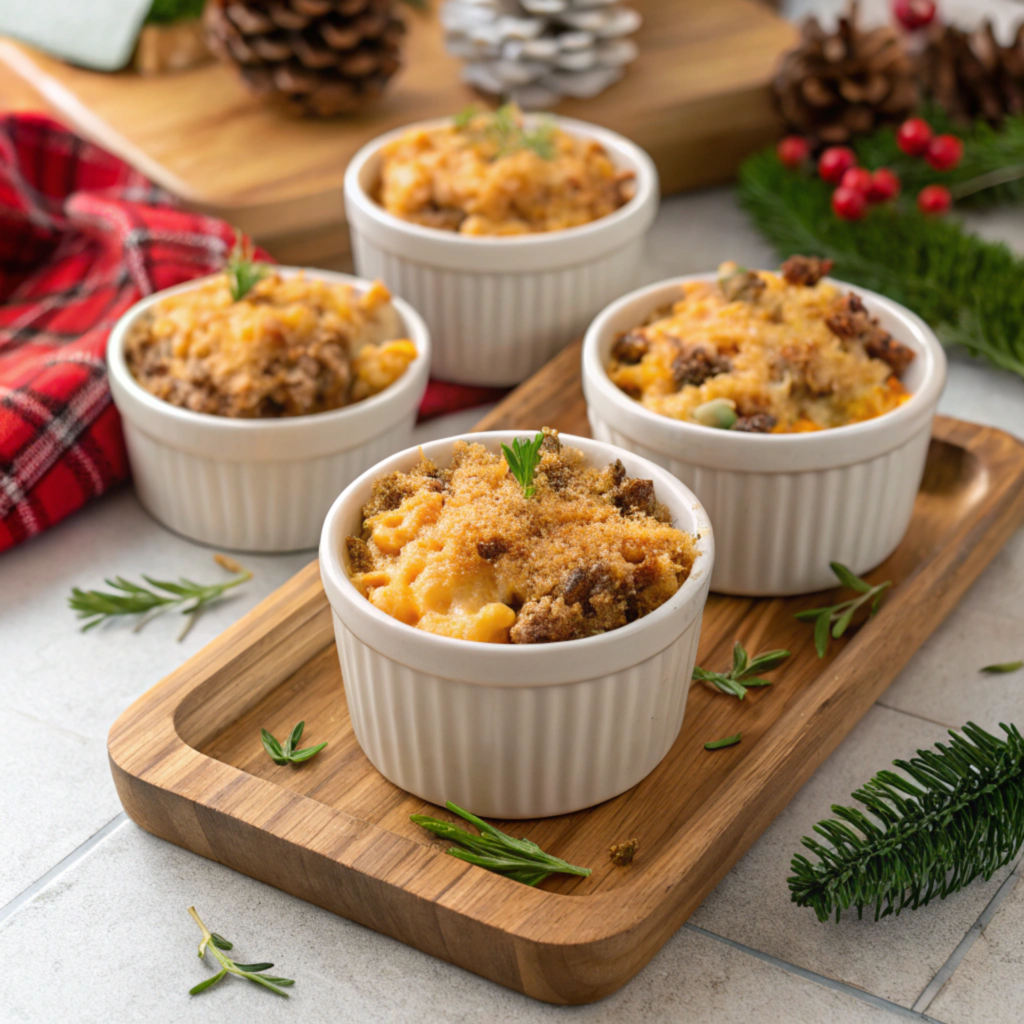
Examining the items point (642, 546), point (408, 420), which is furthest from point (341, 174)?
point (642, 546)

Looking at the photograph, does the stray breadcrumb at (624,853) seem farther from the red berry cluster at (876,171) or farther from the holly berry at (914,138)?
the holly berry at (914,138)

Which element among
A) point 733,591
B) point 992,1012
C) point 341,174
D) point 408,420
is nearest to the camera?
point 992,1012

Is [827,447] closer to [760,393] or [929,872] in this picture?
[760,393]

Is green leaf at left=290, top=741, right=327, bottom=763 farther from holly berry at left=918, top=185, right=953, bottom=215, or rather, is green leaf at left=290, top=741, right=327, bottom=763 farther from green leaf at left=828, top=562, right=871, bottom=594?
holly berry at left=918, top=185, right=953, bottom=215

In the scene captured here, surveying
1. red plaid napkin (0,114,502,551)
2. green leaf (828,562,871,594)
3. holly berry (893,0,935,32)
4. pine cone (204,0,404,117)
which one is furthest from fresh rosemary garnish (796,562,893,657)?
holly berry (893,0,935,32)

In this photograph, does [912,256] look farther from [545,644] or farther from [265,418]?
[545,644]

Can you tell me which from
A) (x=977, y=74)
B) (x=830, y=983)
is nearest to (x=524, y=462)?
(x=830, y=983)
